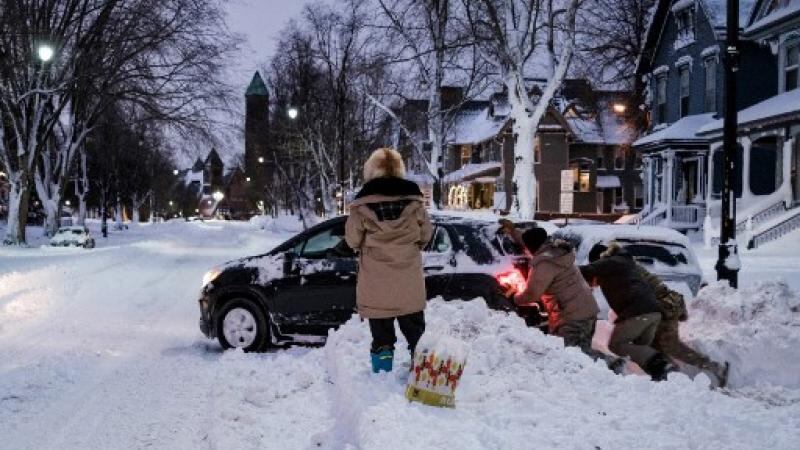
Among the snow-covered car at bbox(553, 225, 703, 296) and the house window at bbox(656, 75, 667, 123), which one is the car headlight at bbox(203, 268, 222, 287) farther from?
the house window at bbox(656, 75, 667, 123)

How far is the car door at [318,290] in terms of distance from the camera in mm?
9250

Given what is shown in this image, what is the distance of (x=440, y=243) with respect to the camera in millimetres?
9055

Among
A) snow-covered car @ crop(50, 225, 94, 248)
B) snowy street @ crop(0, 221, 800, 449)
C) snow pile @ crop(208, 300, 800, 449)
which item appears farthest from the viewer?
snow-covered car @ crop(50, 225, 94, 248)

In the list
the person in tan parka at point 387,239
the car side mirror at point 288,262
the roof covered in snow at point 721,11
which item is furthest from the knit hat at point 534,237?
the roof covered in snow at point 721,11

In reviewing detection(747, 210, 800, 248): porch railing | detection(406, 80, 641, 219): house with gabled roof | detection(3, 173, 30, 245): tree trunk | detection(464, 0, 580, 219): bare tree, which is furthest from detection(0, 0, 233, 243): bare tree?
detection(406, 80, 641, 219): house with gabled roof

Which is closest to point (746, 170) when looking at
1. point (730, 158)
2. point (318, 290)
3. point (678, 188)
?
point (678, 188)

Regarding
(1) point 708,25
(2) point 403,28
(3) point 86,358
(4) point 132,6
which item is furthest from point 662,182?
(3) point 86,358

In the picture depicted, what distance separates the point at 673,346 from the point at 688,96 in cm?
2701

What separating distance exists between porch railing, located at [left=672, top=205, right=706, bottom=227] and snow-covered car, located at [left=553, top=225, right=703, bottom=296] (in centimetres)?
2065

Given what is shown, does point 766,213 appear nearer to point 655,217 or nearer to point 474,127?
point 655,217

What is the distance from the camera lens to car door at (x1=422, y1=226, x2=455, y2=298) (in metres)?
8.84

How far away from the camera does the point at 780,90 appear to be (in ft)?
90.5

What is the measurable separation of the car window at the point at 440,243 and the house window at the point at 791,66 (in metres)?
22.7

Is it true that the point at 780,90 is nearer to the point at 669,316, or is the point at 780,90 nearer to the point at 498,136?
the point at 669,316
